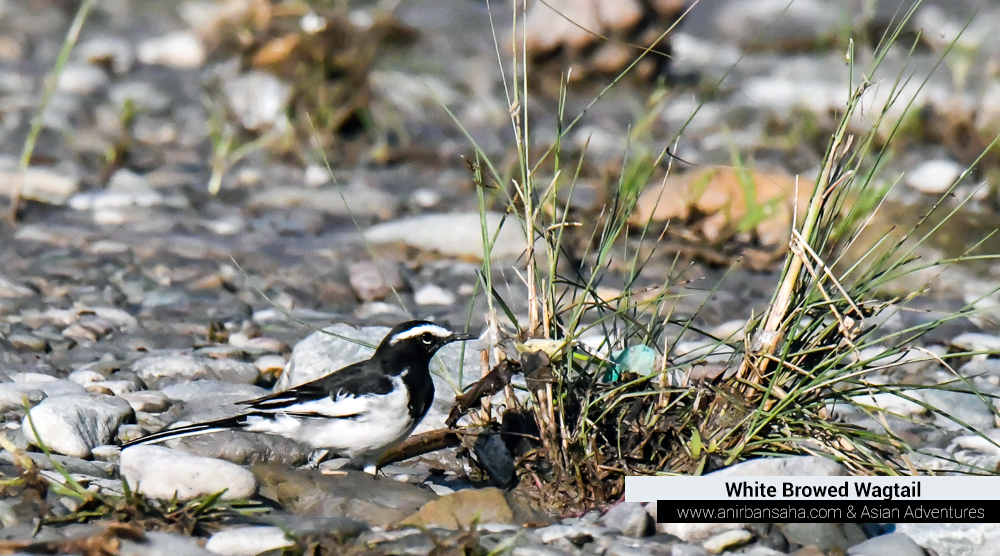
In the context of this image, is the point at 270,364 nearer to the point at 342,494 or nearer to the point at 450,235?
the point at 342,494

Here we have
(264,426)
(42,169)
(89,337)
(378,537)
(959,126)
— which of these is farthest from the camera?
(959,126)

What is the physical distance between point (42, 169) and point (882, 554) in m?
6.05

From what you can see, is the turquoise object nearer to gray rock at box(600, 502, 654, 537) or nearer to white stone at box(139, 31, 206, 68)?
gray rock at box(600, 502, 654, 537)

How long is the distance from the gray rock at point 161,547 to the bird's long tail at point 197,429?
2.21 ft

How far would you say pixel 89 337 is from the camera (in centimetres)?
516

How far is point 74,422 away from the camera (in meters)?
3.89

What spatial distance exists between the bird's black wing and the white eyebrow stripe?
0.14 meters

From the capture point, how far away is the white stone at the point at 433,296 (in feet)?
19.8

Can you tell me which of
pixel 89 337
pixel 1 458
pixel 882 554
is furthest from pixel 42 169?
pixel 882 554

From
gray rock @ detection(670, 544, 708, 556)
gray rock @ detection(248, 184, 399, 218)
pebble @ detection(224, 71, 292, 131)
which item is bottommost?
gray rock @ detection(670, 544, 708, 556)

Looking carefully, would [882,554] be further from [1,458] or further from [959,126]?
[959,126]

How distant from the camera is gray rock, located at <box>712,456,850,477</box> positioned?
3316 millimetres

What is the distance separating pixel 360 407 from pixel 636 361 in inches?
37.9

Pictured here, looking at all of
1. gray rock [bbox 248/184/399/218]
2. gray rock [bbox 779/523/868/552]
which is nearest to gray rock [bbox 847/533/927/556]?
gray rock [bbox 779/523/868/552]
